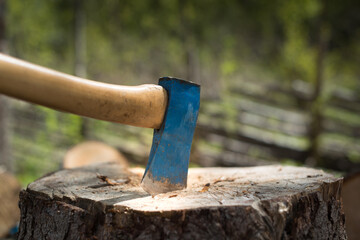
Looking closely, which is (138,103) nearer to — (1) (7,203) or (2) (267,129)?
(1) (7,203)

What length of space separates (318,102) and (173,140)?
2800mm

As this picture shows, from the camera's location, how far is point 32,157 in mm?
5832

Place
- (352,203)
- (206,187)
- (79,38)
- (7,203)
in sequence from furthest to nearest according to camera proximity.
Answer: (79,38) < (7,203) < (352,203) < (206,187)

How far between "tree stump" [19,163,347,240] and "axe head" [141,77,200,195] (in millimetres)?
65

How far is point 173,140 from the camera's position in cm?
119

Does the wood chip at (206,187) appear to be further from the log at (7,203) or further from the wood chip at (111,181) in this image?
the log at (7,203)

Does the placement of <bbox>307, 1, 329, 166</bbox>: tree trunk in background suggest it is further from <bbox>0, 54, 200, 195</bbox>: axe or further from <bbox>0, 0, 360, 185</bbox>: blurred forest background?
<bbox>0, 54, 200, 195</bbox>: axe

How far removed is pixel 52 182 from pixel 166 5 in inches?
141

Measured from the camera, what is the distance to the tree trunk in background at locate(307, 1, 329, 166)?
345 centimetres

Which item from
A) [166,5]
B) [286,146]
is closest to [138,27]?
[166,5]

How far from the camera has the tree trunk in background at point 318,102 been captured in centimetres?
345

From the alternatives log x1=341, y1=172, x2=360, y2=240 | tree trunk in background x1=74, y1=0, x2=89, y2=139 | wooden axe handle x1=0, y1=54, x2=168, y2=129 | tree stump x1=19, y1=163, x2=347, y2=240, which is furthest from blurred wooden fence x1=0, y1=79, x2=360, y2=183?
wooden axe handle x1=0, y1=54, x2=168, y2=129

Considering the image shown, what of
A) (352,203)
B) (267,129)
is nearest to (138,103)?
(352,203)

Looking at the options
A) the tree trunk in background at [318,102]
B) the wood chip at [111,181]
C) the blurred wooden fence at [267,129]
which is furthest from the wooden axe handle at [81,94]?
the blurred wooden fence at [267,129]
